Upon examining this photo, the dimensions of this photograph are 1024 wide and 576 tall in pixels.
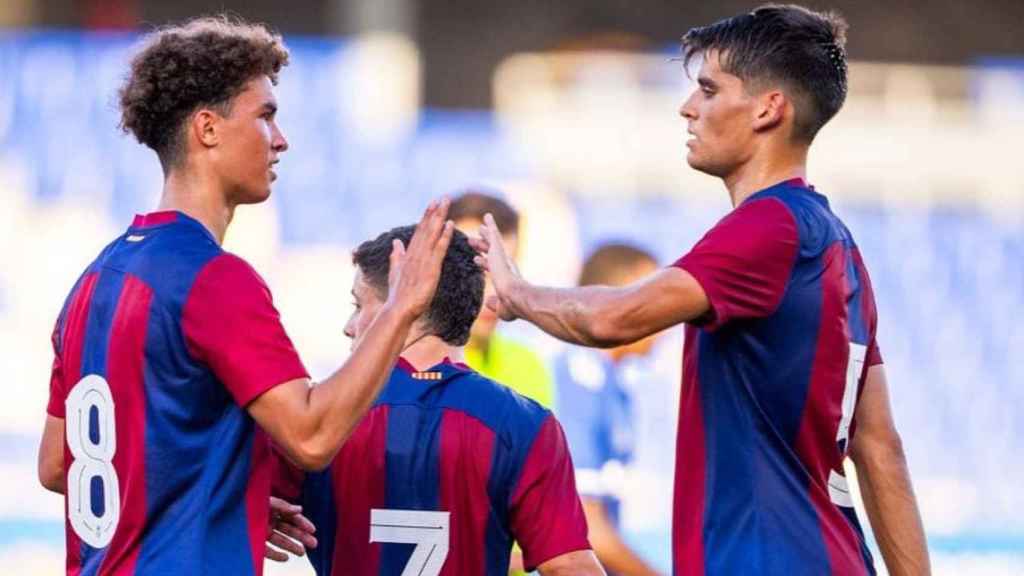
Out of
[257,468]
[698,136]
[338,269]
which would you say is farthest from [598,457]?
[338,269]

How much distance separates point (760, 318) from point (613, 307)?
0.33 meters

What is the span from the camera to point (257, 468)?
11.2ft

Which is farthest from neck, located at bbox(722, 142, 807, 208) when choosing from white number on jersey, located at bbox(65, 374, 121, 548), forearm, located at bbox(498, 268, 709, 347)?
white number on jersey, located at bbox(65, 374, 121, 548)

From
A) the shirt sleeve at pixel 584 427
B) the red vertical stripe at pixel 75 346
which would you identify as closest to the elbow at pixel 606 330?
the red vertical stripe at pixel 75 346

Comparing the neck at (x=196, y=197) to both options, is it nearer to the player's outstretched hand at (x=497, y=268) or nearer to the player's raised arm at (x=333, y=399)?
the player's raised arm at (x=333, y=399)

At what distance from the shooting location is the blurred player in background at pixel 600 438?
5.77m

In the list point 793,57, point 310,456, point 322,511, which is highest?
point 793,57

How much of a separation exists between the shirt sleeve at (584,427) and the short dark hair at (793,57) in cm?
223

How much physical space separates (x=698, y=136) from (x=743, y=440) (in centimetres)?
72

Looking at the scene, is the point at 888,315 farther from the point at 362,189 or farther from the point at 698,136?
the point at 698,136

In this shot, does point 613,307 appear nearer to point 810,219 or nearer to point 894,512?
point 810,219

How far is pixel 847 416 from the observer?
3734 mm

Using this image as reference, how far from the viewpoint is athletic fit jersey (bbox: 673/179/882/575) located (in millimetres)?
3535

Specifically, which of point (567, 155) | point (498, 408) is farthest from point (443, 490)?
point (567, 155)
